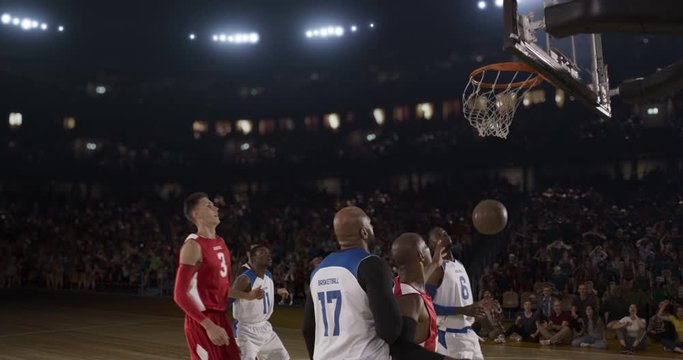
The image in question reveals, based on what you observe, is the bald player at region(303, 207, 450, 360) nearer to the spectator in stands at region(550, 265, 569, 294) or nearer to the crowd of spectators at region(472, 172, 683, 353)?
the crowd of spectators at region(472, 172, 683, 353)

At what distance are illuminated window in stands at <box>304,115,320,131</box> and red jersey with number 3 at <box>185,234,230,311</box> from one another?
91.6 ft

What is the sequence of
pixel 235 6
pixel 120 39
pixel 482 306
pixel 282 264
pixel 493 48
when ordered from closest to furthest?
pixel 482 306 → pixel 282 264 → pixel 493 48 → pixel 235 6 → pixel 120 39

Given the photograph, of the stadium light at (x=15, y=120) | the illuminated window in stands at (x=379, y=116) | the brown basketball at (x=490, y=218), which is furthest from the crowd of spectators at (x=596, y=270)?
the stadium light at (x=15, y=120)

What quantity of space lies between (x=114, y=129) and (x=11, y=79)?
520 cm

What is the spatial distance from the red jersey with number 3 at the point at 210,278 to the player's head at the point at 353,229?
1.61 meters

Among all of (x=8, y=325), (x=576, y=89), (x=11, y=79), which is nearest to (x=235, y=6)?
(x=11, y=79)

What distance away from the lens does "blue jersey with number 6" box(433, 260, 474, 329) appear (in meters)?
6.29

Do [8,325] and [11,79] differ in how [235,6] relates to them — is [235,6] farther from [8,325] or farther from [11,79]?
[8,325]

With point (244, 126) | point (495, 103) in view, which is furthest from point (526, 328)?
point (244, 126)

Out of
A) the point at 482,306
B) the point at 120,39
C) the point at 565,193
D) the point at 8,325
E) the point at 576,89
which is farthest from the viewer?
the point at 120,39

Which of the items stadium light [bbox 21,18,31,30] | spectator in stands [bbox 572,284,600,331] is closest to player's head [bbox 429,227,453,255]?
spectator in stands [bbox 572,284,600,331]

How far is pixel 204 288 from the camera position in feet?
16.0

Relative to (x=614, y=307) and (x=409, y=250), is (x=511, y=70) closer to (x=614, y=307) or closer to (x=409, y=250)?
(x=409, y=250)

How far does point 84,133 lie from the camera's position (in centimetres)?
3419
